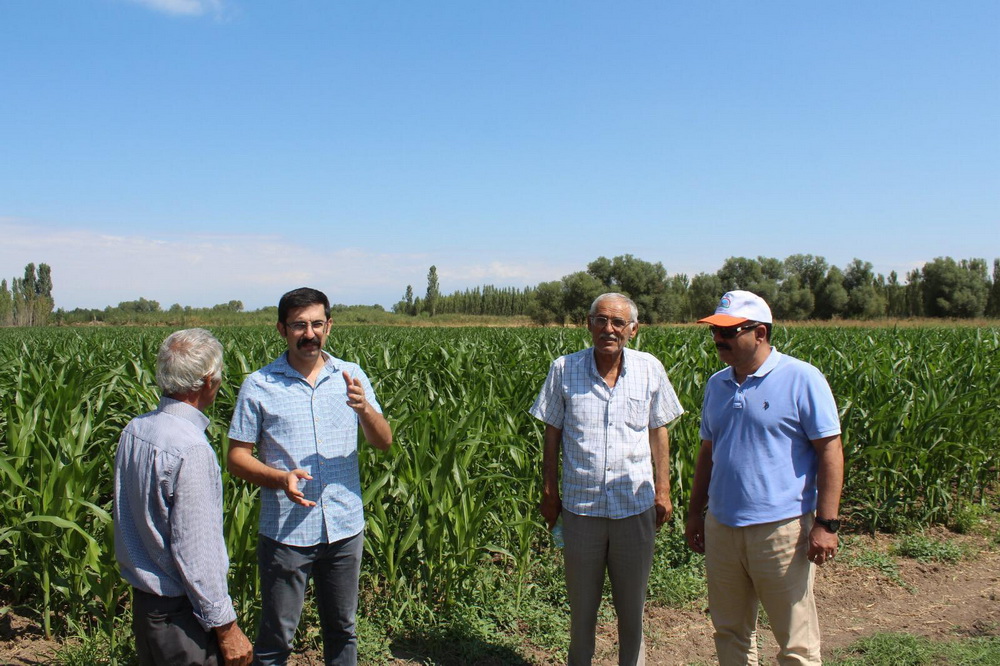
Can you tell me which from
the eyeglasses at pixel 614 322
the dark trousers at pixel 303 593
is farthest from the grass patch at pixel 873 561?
the dark trousers at pixel 303 593

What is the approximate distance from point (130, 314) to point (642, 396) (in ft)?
285

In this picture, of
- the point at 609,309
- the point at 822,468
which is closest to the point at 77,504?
the point at 609,309

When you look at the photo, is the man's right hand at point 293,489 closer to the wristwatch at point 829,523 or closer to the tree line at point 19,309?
the wristwatch at point 829,523

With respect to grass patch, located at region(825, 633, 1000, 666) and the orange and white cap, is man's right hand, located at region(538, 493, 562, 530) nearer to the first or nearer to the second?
the orange and white cap

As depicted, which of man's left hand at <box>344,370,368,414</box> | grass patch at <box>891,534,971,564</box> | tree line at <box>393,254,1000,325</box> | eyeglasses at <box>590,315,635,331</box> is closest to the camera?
man's left hand at <box>344,370,368,414</box>

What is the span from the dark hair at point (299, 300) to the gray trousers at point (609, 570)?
1.44m

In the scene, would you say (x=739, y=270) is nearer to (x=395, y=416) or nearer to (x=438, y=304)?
(x=438, y=304)

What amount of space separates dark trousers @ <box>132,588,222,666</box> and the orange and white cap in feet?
6.78

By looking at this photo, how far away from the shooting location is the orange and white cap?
2.59 m

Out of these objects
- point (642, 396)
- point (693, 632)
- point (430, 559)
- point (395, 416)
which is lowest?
point (693, 632)

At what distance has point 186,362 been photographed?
77.6 inches

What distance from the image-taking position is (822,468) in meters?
2.58

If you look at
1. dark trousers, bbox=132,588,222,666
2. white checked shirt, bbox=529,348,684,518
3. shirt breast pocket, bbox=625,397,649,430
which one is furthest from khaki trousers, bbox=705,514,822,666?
dark trousers, bbox=132,588,222,666

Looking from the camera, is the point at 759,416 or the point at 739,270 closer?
the point at 759,416
